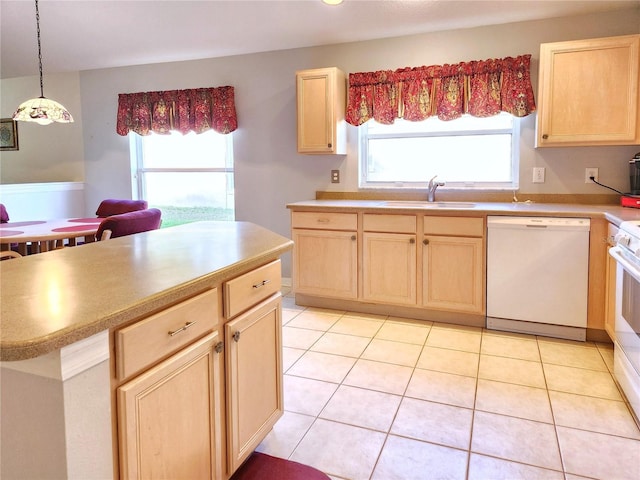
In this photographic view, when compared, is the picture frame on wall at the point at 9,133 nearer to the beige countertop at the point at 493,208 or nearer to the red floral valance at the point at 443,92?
the beige countertop at the point at 493,208

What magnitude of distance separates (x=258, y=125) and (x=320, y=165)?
2.42 ft

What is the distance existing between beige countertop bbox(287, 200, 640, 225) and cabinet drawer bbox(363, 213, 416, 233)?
5cm

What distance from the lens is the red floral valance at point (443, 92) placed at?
11.3 feet

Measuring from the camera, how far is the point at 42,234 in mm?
3195

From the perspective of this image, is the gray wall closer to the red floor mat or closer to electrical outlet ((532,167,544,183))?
electrical outlet ((532,167,544,183))

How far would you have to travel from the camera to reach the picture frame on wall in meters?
5.60

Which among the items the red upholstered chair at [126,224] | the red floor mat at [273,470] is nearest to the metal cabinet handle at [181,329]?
the red floor mat at [273,470]

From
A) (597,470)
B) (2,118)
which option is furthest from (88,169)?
(597,470)

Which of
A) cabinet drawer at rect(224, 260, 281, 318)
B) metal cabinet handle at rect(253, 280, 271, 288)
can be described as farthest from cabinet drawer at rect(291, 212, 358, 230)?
metal cabinet handle at rect(253, 280, 271, 288)

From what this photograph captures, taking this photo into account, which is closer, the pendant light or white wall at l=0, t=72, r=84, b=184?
the pendant light

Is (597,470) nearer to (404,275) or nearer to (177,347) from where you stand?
(177,347)

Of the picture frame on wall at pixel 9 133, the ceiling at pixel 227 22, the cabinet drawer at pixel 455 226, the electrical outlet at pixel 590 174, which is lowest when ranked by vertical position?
the cabinet drawer at pixel 455 226

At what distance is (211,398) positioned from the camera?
1.44 meters

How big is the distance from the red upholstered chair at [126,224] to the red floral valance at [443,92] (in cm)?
178
